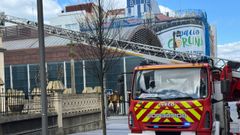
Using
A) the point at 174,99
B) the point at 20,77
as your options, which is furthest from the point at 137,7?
the point at 174,99

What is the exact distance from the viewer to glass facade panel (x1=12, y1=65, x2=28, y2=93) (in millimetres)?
60594

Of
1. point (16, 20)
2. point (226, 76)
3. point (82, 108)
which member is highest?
point (16, 20)

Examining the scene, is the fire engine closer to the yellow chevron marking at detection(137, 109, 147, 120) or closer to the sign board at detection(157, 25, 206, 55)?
the yellow chevron marking at detection(137, 109, 147, 120)

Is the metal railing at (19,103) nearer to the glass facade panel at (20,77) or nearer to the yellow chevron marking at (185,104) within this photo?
the yellow chevron marking at (185,104)

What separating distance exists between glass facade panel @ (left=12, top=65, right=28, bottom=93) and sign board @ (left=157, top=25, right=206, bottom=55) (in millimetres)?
33095

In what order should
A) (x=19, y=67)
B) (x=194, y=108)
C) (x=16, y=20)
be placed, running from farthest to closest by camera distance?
(x=19, y=67) < (x=16, y=20) < (x=194, y=108)

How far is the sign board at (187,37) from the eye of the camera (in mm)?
86125

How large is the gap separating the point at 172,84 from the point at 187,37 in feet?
255

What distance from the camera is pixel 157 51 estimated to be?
4759cm

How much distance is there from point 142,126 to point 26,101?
759 cm

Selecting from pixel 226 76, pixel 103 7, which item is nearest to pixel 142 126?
pixel 226 76

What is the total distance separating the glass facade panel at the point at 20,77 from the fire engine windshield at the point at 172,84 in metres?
51.0

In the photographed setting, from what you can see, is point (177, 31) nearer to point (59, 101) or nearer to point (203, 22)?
point (203, 22)

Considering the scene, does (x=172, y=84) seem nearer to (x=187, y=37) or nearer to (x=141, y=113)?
(x=141, y=113)
